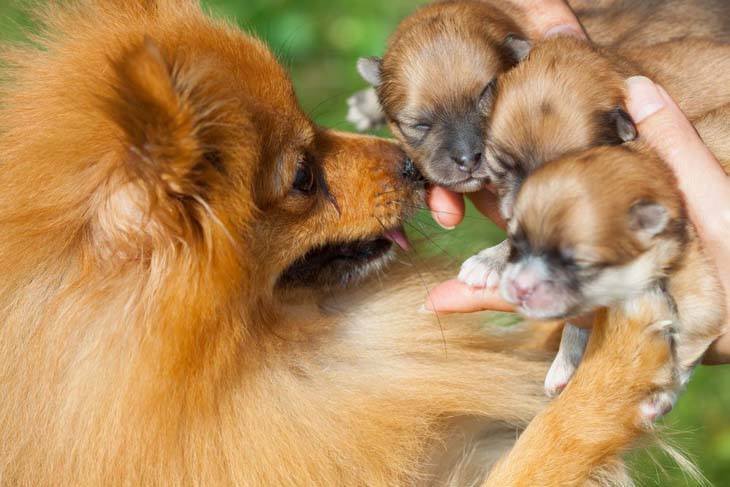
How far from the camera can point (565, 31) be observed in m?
2.63

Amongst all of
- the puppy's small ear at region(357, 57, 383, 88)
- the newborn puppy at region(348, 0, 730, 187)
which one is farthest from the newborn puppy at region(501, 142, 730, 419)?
the puppy's small ear at region(357, 57, 383, 88)

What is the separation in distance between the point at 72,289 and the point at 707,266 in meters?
1.59

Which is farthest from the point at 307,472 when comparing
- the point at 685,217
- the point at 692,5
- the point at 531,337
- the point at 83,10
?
the point at 692,5

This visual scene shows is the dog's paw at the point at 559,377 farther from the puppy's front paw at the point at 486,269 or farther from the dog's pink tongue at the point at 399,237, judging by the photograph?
the dog's pink tongue at the point at 399,237

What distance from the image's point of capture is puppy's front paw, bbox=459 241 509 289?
7.52 ft

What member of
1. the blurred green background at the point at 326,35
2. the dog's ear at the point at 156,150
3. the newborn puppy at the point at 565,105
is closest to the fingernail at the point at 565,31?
the newborn puppy at the point at 565,105

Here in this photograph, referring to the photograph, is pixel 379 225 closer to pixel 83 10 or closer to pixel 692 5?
pixel 83 10

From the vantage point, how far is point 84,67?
2119mm

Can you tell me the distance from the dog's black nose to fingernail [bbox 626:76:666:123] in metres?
0.69

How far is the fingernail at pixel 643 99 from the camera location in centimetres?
212

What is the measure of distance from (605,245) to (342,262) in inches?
35.6

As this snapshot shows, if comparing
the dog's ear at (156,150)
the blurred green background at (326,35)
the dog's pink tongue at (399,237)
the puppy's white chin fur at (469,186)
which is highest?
the dog's ear at (156,150)

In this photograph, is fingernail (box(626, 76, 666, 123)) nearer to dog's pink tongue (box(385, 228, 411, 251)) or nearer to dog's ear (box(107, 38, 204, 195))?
dog's pink tongue (box(385, 228, 411, 251))

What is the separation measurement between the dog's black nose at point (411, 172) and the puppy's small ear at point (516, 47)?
1.68 ft
